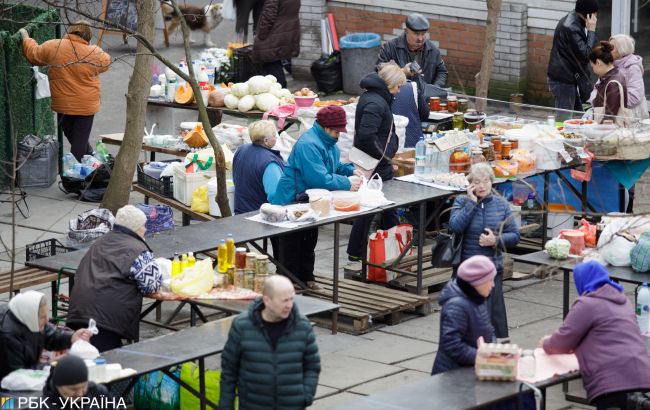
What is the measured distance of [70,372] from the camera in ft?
24.6

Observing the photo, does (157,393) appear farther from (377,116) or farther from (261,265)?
(377,116)

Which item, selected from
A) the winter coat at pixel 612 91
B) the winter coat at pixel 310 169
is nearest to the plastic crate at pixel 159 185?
the winter coat at pixel 310 169

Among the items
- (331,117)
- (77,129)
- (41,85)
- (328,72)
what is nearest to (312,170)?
(331,117)

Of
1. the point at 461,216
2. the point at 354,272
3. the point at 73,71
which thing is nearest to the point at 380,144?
the point at 354,272

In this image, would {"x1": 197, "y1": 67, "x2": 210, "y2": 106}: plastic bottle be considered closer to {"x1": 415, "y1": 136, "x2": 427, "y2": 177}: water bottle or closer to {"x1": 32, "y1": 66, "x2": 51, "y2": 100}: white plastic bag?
{"x1": 32, "y1": 66, "x2": 51, "y2": 100}: white plastic bag

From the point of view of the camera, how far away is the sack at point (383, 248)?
40.5 ft

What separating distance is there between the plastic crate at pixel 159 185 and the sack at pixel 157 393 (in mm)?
4050

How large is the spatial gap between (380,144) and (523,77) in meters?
7.25

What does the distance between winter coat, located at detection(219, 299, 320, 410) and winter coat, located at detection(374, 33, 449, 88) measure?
7.74 metres

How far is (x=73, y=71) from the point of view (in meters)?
15.2

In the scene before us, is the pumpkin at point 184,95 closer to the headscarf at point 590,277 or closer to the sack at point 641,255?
the sack at point 641,255

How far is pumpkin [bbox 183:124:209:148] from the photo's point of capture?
1439cm

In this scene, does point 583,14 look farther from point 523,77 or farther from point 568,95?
point 523,77

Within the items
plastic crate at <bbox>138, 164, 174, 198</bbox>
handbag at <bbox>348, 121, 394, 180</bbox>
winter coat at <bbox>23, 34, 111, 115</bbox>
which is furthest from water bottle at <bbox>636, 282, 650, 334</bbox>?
winter coat at <bbox>23, 34, 111, 115</bbox>
